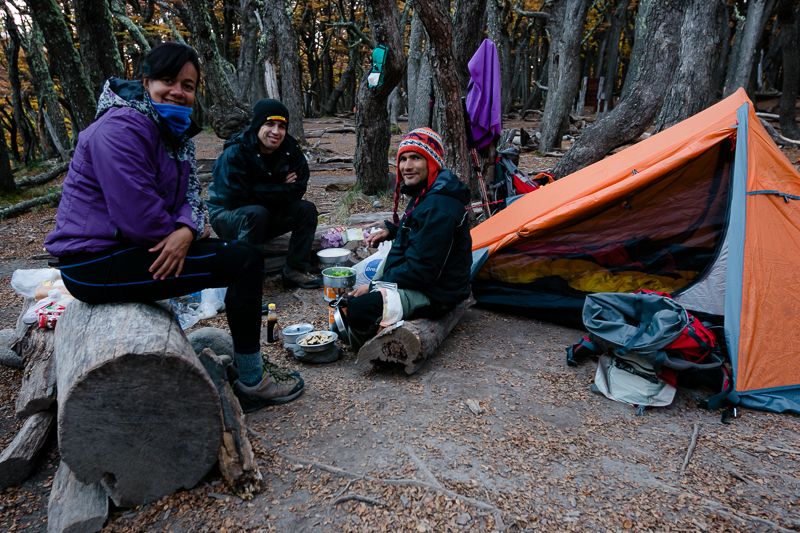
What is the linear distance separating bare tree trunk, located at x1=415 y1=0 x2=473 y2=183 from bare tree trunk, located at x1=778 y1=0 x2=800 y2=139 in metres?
8.75

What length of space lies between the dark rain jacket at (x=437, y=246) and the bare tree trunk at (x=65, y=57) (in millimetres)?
5699

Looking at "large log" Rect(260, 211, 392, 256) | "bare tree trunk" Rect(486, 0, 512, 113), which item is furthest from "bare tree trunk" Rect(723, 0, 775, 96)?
"large log" Rect(260, 211, 392, 256)

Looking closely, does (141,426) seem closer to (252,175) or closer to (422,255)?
(422,255)

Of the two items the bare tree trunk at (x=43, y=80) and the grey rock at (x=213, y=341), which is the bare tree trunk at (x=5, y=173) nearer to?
the bare tree trunk at (x=43, y=80)

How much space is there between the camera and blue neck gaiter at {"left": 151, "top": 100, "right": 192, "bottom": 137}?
222 centimetres

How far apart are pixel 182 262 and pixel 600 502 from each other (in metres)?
2.13

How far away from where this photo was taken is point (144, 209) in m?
2.10

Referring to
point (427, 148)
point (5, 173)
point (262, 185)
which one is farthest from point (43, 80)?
point (427, 148)

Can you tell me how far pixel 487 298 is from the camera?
14.1 feet

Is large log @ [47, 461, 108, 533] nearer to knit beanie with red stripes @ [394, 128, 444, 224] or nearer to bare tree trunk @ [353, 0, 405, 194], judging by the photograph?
knit beanie with red stripes @ [394, 128, 444, 224]

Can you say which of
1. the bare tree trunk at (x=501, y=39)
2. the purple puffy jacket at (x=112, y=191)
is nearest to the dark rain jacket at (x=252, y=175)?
the purple puffy jacket at (x=112, y=191)

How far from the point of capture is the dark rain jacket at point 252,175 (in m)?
4.27

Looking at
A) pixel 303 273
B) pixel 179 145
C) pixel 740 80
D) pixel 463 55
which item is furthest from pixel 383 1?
pixel 740 80

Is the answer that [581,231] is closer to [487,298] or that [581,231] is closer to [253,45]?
[487,298]
